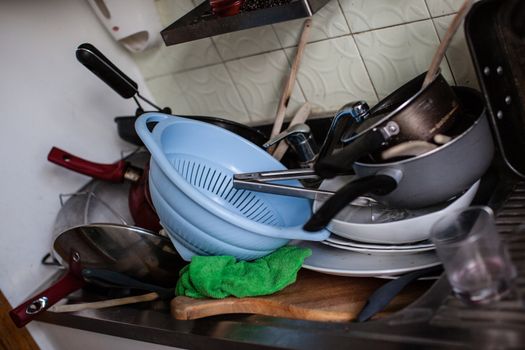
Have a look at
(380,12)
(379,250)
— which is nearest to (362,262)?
(379,250)

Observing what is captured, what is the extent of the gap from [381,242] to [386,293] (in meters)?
0.10

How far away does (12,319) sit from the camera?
1.22 meters

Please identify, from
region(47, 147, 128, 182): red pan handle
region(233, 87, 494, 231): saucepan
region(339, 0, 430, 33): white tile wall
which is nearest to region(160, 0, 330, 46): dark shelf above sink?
region(339, 0, 430, 33): white tile wall

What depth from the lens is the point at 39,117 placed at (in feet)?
4.49

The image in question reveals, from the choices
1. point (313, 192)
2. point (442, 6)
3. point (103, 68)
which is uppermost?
point (103, 68)

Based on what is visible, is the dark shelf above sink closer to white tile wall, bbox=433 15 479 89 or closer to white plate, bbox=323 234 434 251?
white tile wall, bbox=433 15 479 89

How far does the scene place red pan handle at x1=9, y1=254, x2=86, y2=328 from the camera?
3.84 feet

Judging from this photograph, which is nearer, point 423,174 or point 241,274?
point 423,174

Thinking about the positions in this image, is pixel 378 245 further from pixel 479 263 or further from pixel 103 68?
pixel 103 68

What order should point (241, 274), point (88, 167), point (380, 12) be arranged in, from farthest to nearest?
1. point (88, 167)
2. point (380, 12)
3. point (241, 274)

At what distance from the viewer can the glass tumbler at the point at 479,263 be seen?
29.5 inches

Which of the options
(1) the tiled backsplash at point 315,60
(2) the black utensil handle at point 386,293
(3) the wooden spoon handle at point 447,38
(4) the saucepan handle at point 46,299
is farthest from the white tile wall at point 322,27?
(4) the saucepan handle at point 46,299

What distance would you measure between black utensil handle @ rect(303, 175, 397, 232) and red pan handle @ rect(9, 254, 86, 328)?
1.89ft

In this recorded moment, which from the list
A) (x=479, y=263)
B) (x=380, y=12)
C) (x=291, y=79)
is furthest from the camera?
(x=291, y=79)
